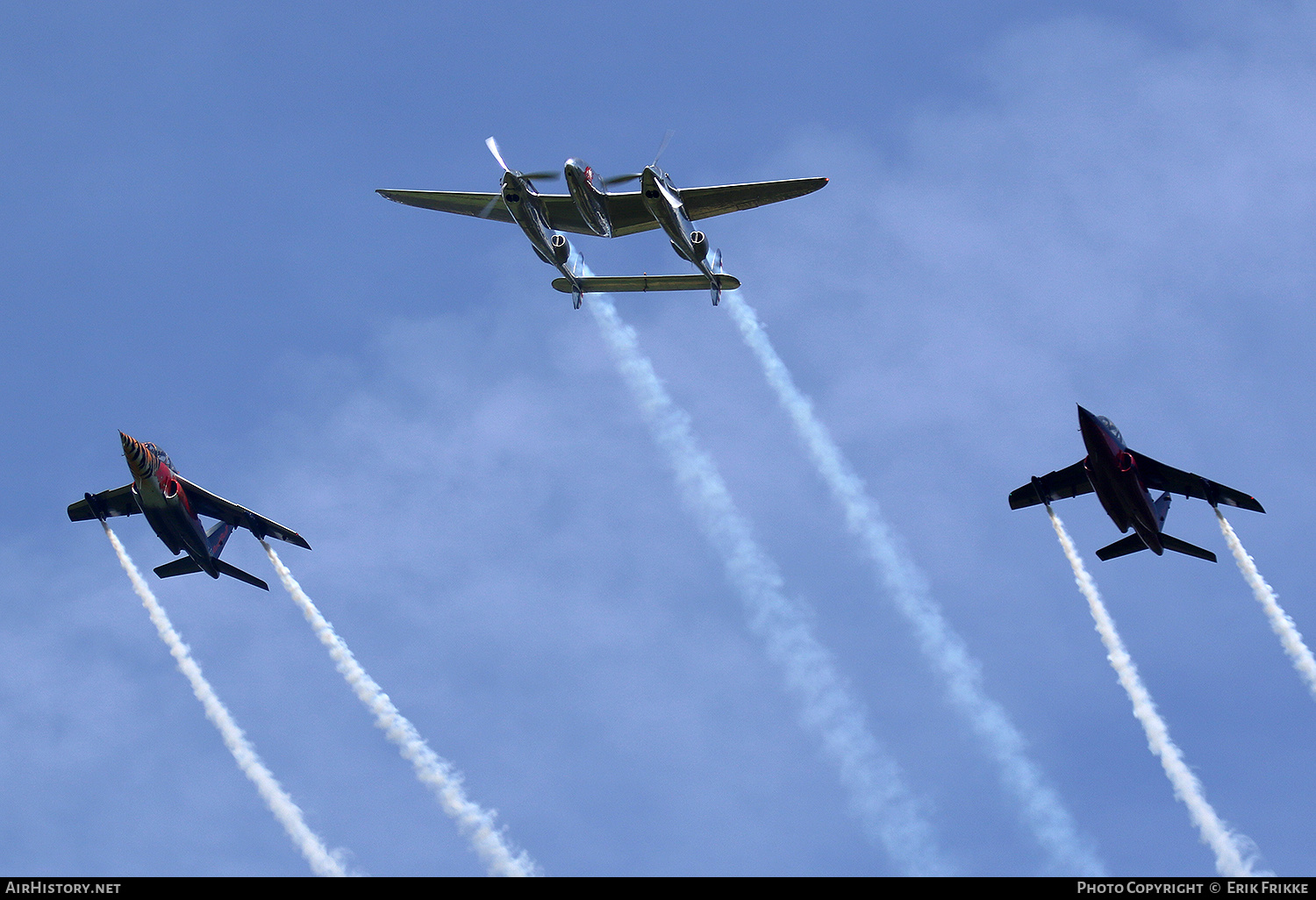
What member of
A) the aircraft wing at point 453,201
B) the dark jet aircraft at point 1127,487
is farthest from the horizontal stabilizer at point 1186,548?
the aircraft wing at point 453,201

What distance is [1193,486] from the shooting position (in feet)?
254

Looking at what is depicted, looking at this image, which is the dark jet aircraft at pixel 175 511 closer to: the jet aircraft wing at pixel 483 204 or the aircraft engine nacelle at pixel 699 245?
the jet aircraft wing at pixel 483 204

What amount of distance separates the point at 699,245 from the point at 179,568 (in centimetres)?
3653

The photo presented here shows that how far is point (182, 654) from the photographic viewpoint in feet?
267

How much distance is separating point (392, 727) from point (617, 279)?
28318 mm

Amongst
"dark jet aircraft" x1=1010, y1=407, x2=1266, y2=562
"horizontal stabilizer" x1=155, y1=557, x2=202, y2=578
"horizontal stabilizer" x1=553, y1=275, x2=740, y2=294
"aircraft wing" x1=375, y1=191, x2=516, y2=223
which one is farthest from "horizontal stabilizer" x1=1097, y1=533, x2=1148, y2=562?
"horizontal stabilizer" x1=155, y1=557, x2=202, y2=578

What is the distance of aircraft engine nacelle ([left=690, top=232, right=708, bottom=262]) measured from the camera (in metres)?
77.2

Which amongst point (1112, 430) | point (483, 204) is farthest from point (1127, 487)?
point (483, 204)

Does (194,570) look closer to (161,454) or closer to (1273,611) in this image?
(161,454)

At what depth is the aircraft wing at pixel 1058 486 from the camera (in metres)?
81.9

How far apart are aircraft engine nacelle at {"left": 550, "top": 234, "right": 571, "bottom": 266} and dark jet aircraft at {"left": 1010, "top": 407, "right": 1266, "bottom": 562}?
3012 cm

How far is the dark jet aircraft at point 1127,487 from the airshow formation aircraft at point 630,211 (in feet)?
72.3
